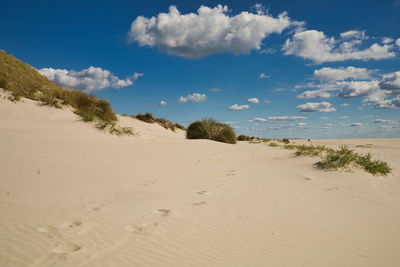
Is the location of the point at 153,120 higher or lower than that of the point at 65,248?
higher

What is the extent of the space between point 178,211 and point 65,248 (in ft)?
3.55

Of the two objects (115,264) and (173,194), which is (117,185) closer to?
(173,194)

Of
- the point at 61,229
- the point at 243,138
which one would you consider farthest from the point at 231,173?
the point at 243,138

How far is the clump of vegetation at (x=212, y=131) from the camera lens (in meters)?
10.2

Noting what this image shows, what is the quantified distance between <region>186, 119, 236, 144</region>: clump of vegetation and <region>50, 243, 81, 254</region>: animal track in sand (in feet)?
28.1

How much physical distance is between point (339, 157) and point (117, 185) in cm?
434

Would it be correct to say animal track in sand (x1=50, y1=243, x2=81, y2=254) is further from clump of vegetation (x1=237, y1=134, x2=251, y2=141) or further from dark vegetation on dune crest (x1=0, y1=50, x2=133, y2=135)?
clump of vegetation (x1=237, y1=134, x2=251, y2=141)

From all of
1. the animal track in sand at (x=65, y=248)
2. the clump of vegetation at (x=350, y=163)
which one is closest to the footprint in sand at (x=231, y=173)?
the clump of vegetation at (x=350, y=163)

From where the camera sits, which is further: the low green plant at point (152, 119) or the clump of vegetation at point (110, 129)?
the low green plant at point (152, 119)

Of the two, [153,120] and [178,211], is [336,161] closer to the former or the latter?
[178,211]

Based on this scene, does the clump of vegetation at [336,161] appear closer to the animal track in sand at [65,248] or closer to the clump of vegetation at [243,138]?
the animal track in sand at [65,248]

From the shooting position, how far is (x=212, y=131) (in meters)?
10.2

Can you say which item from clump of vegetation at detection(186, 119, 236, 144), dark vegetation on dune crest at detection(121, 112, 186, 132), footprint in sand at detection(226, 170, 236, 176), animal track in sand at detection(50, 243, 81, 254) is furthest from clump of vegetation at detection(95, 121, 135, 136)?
dark vegetation on dune crest at detection(121, 112, 186, 132)

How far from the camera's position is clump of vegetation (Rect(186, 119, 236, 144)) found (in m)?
10.2
